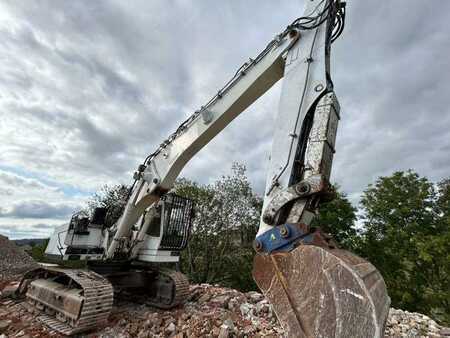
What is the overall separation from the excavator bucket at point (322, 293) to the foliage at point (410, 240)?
13893 millimetres

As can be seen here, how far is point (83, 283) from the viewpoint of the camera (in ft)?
13.4

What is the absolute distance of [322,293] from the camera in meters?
1.40

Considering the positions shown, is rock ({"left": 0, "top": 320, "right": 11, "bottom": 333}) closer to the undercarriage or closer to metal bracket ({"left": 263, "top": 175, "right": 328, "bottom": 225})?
the undercarriage

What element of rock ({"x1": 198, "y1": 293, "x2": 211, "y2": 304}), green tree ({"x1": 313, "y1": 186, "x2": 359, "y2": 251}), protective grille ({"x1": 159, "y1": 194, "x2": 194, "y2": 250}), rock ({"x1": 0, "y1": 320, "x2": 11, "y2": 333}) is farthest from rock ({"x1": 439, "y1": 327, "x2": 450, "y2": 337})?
green tree ({"x1": 313, "y1": 186, "x2": 359, "y2": 251})

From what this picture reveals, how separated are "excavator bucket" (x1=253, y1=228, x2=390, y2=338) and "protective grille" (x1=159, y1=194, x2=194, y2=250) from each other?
3850mm

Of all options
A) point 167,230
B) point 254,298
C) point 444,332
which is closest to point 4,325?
point 167,230

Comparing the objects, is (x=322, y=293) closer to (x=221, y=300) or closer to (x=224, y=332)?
(x=224, y=332)

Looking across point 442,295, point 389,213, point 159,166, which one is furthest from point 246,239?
point 159,166

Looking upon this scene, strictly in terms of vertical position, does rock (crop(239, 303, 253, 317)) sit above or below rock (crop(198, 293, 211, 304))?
above

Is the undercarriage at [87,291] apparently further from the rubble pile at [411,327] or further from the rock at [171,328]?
the rubble pile at [411,327]

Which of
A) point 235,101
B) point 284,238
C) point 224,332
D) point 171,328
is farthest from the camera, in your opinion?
point 171,328

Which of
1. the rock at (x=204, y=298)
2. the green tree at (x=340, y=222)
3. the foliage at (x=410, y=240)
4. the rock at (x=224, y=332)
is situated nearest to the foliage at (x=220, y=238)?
the green tree at (x=340, y=222)

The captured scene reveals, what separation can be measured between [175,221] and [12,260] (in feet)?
41.1

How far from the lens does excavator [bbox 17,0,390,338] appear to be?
1419 mm
